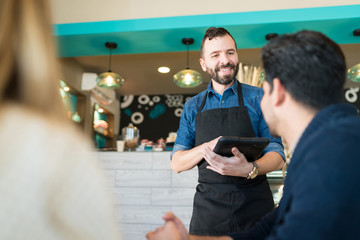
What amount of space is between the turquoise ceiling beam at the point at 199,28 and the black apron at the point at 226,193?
2.90m

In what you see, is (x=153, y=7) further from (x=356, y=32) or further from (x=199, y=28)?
(x=356, y=32)

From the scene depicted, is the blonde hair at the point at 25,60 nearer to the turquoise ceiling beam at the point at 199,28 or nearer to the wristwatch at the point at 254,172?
the wristwatch at the point at 254,172

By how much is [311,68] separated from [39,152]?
691 mm

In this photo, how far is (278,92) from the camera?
991mm

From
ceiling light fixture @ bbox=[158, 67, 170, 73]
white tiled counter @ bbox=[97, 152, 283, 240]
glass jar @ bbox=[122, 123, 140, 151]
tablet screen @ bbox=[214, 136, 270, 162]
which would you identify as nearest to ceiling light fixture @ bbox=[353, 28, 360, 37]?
white tiled counter @ bbox=[97, 152, 283, 240]

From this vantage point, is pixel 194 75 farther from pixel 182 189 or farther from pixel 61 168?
pixel 61 168

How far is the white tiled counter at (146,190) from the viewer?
3.92 meters

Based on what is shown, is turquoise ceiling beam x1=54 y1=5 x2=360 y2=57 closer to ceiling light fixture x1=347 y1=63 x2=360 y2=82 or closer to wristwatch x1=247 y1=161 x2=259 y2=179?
ceiling light fixture x1=347 y1=63 x2=360 y2=82

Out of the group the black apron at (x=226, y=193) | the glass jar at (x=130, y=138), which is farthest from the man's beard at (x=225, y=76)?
the glass jar at (x=130, y=138)

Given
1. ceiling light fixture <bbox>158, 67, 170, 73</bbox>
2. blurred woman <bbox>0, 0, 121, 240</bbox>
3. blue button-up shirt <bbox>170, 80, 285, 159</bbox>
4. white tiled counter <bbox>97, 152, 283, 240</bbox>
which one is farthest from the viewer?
ceiling light fixture <bbox>158, 67, 170, 73</bbox>

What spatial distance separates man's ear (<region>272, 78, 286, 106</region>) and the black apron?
0.83 m

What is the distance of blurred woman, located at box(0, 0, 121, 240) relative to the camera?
1.81 ft

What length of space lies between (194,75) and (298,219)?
4.57 metres

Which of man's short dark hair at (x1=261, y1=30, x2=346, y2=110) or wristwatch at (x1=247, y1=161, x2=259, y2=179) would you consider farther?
wristwatch at (x1=247, y1=161, x2=259, y2=179)
